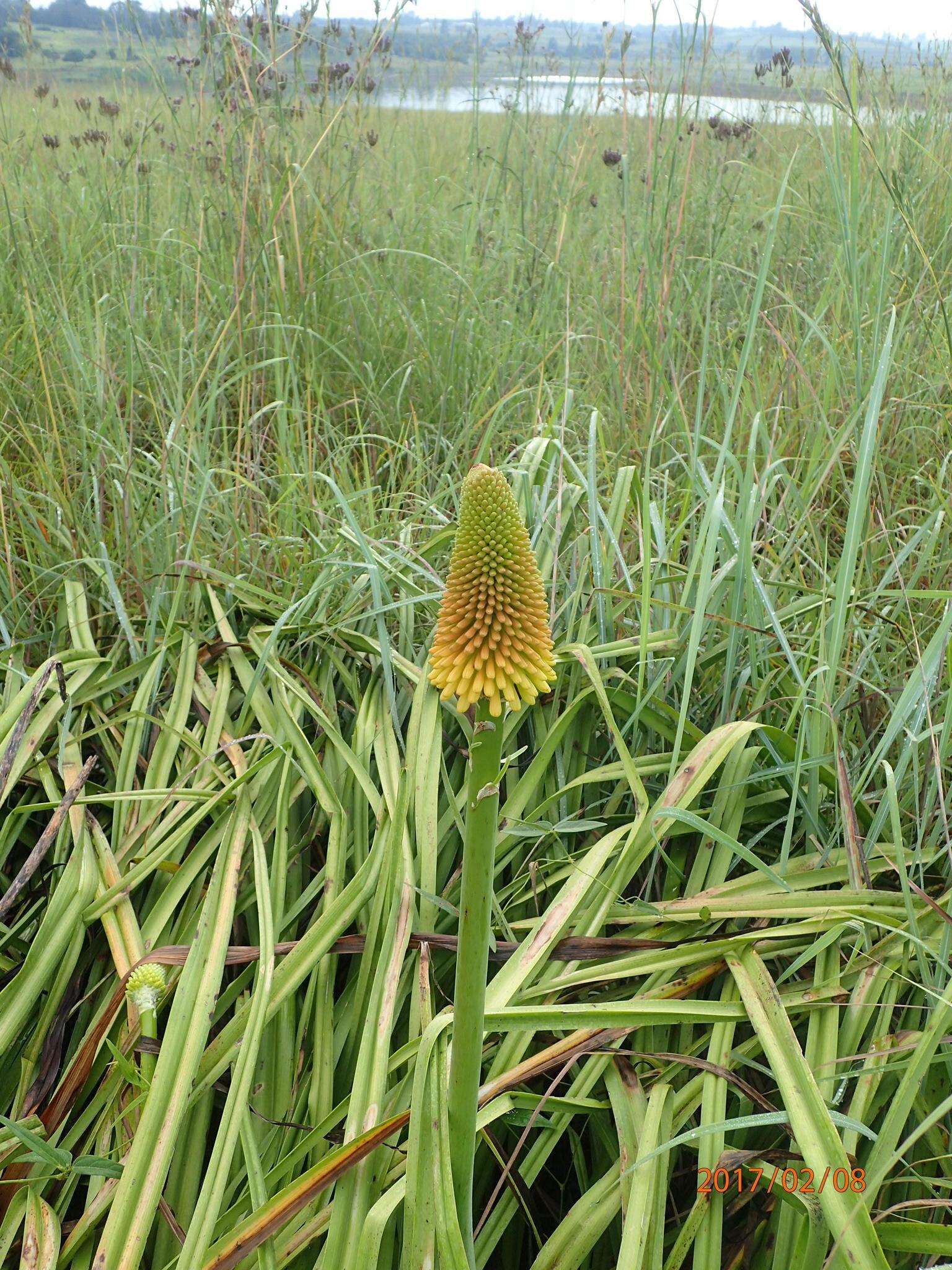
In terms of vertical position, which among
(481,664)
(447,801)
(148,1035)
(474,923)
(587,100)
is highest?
(587,100)

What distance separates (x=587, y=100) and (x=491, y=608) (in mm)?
3643

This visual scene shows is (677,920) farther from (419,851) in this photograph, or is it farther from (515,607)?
(515,607)

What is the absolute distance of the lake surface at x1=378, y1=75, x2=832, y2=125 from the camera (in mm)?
3053

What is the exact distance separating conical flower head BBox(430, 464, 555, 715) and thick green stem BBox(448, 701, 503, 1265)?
0.13 ft

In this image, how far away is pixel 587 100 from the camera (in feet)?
13.1

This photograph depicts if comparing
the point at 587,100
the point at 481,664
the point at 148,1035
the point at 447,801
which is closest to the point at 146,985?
the point at 148,1035

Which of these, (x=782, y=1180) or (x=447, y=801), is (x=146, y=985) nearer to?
(x=447, y=801)

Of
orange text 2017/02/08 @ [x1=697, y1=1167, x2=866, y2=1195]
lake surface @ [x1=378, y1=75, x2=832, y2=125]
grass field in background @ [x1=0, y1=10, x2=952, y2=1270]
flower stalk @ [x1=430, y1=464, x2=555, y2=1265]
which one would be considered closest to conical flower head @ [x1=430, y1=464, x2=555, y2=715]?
flower stalk @ [x1=430, y1=464, x2=555, y2=1265]

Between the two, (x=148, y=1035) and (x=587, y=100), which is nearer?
(x=148, y=1035)

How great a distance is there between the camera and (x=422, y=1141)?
4.04 feet

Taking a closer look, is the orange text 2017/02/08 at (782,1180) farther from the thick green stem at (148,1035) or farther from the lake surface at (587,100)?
the lake surface at (587,100)

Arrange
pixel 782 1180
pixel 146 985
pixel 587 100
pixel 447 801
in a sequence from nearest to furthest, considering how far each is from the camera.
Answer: pixel 782 1180, pixel 146 985, pixel 447 801, pixel 587 100

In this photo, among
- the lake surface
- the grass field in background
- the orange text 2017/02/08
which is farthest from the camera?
the lake surface

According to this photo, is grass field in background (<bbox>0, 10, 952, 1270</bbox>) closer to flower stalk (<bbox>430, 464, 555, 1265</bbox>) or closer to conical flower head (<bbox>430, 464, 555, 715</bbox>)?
flower stalk (<bbox>430, 464, 555, 1265</bbox>)
